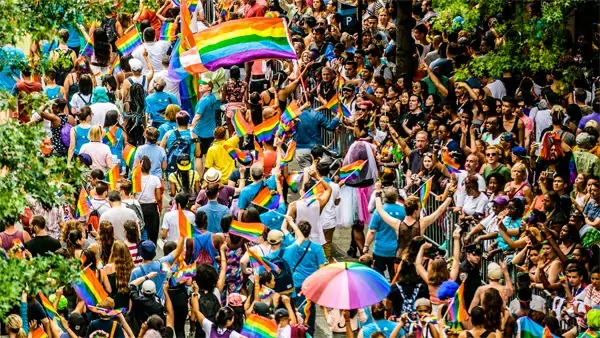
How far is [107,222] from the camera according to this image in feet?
67.2

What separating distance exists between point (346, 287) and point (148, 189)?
5.53 m

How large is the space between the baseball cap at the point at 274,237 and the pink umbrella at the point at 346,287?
4.77ft

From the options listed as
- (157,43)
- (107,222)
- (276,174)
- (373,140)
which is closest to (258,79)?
(157,43)

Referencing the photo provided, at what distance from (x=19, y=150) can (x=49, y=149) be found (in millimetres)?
7875

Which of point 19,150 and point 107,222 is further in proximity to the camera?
point 107,222

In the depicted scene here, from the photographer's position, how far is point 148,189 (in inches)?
890

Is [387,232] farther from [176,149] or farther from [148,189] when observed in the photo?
[176,149]

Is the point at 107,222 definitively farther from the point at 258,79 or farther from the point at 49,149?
the point at 258,79

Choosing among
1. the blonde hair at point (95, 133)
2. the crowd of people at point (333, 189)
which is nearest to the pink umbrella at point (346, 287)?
the crowd of people at point (333, 189)

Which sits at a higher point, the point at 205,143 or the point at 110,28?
the point at 110,28

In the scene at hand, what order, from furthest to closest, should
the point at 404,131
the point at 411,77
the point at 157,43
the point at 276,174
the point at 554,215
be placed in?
the point at 157,43
the point at 411,77
the point at 404,131
the point at 276,174
the point at 554,215

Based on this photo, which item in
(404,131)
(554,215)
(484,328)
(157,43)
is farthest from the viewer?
(157,43)

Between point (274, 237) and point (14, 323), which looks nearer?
point (14, 323)

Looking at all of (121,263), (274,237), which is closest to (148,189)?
(121,263)
